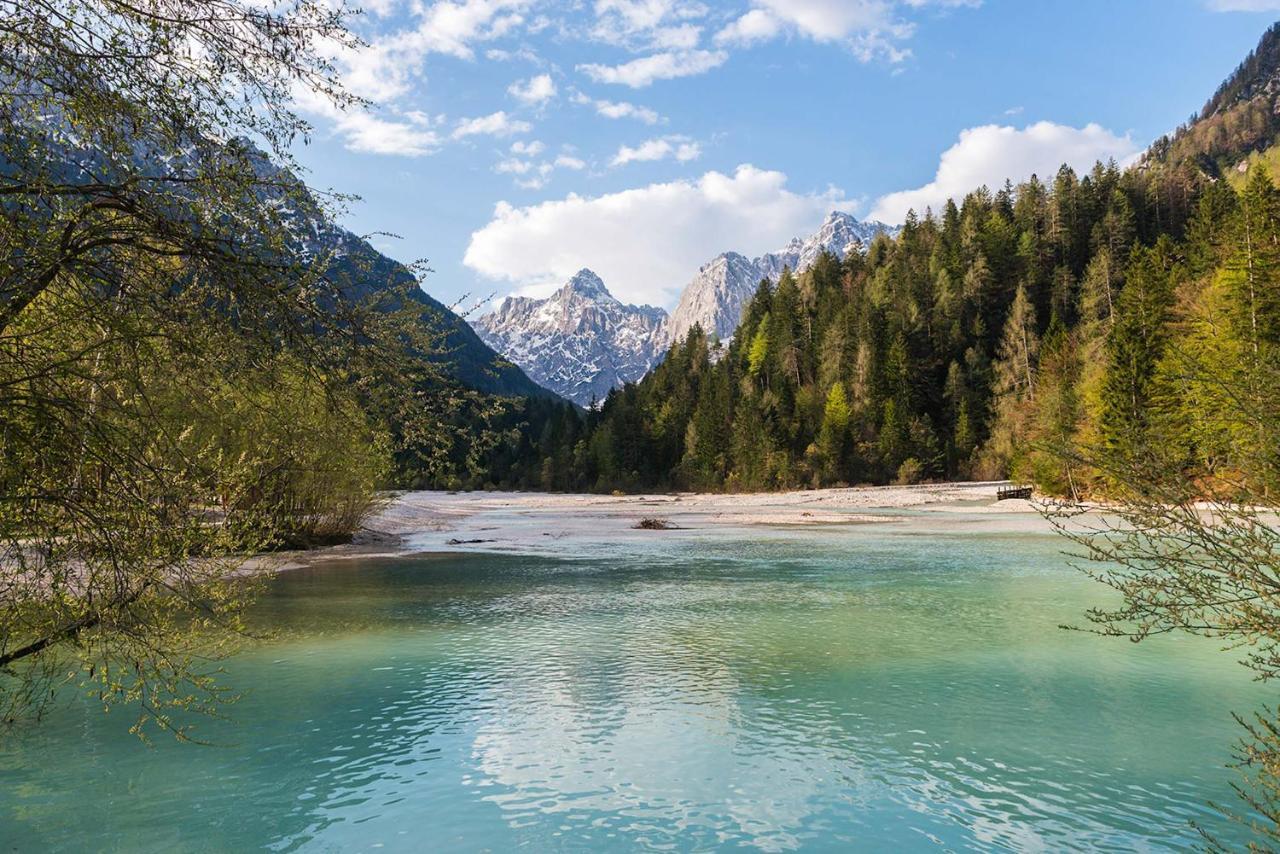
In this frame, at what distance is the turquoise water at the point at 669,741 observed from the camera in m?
8.47

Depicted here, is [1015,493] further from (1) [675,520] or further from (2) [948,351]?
(2) [948,351]

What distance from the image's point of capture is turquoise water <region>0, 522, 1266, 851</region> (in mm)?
8469

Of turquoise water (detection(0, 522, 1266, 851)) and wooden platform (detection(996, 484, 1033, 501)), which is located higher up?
wooden platform (detection(996, 484, 1033, 501))

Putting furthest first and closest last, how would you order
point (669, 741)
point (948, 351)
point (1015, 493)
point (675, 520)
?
point (948, 351)
point (1015, 493)
point (675, 520)
point (669, 741)

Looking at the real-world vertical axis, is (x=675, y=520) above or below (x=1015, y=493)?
below

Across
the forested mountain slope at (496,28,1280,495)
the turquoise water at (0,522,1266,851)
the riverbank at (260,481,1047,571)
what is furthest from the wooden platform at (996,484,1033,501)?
the turquoise water at (0,522,1266,851)

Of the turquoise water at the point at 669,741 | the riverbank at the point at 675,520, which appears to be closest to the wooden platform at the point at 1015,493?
the riverbank at the point at 675,520

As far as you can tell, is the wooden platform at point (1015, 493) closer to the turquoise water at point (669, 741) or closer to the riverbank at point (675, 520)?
the riverbank at point (675, 520)

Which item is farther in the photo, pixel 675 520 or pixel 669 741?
pixel 675 520

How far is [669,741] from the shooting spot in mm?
11086

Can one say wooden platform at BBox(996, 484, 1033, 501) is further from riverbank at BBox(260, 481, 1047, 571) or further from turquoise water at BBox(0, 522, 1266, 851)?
turquoise water at BBox(0, 522, 1266, 851)

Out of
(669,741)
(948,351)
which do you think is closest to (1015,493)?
(948,351)

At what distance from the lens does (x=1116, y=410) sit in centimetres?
5191

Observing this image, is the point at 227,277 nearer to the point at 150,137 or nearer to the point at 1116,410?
the point at 150,137
